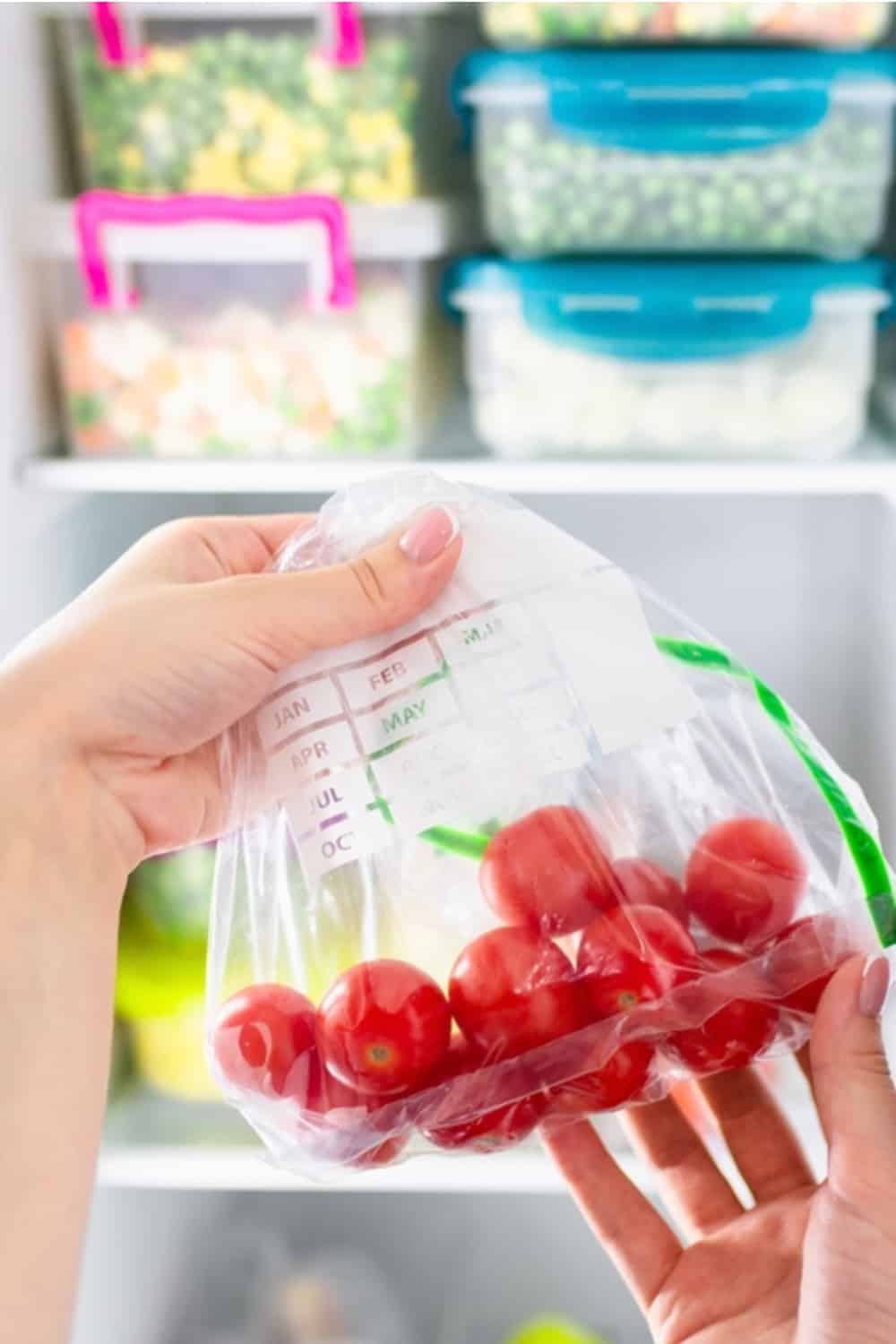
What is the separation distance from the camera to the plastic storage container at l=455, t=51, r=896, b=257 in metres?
0.97

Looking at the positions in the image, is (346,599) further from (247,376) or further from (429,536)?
(247,376)

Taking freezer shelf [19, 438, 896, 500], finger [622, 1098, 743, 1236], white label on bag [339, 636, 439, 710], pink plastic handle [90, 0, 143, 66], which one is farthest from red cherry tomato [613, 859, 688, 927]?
pink plastic handle [90, 0, 143, 66]

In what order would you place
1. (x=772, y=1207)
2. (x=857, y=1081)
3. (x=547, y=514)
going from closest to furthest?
(x=857, y=1081), (x=772, y=1207), (x=547, y=514)

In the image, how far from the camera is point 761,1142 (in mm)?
705

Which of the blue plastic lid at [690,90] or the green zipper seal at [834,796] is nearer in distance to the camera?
the green zipper seal at [834,796]

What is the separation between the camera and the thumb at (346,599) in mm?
574

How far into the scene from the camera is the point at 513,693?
22.4 inches

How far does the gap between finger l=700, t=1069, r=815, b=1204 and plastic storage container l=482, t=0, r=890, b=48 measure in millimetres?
698

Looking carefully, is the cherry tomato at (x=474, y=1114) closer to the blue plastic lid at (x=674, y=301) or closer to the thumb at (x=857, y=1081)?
the thumb at (x=857, y=1081)

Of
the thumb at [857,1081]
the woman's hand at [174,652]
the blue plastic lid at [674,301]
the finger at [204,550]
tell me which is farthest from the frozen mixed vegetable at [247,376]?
the thumb at [857,1081]

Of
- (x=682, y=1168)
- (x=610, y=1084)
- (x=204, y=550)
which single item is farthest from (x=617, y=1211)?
(x=204, y=550)

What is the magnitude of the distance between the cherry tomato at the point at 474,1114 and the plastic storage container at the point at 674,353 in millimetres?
575

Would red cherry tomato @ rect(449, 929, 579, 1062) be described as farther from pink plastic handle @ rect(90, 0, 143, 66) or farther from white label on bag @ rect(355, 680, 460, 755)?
pink plastic handle @ rect(90, 0, 143, 66)

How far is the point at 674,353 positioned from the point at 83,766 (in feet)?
1.93
